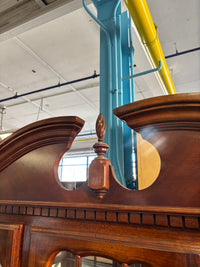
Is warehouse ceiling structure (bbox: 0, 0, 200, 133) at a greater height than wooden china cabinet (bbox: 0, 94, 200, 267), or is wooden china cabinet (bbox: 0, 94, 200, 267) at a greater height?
warehouse ceiling structure (bbox: 0, 0, 200, 133)

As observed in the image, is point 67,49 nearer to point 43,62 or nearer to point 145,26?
point 43,62

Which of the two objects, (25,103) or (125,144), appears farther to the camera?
(25,103)

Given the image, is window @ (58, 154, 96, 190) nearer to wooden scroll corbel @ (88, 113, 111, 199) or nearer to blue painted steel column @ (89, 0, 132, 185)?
blue painted steel column @ (89, 0, 132, 185)

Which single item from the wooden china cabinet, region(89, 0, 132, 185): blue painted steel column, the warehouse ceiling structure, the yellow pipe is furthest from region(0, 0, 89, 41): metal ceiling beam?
the wooden china cabinet

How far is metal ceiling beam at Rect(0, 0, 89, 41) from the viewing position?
1.58 metres

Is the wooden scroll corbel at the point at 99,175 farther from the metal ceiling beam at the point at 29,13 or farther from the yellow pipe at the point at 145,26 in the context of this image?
the metal ceiling beam at the point at 29,13

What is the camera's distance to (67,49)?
244 centimetres

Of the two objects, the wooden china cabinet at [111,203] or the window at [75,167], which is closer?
the wooden china cabinet at [111,203]

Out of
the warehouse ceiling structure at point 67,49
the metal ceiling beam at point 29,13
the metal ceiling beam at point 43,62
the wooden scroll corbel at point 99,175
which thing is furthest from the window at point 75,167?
the wooden scroll corbel at point 99,175

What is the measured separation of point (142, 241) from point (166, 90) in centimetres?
204

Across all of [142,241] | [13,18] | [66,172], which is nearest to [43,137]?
[142,241]

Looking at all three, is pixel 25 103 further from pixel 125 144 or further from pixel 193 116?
pixel 193 116

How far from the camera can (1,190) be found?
29.2 inches

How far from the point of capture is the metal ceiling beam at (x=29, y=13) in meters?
1.58
